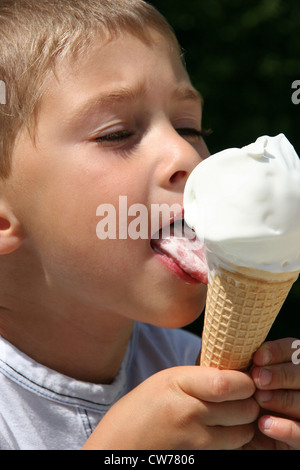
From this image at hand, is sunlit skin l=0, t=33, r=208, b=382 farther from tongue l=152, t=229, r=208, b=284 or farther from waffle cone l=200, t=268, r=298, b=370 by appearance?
waffle cone l=200, t=268, r=298, b=370

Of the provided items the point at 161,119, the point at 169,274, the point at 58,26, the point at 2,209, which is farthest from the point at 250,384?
the point at 58,26

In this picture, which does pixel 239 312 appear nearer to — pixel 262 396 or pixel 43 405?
pixel 262 396

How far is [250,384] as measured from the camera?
128cm

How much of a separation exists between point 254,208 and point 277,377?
0.41 meters

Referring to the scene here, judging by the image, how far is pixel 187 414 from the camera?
4.28 feet

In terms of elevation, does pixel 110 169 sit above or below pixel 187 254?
above

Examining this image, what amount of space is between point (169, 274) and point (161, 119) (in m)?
0.39

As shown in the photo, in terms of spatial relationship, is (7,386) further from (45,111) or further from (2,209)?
(45,111)

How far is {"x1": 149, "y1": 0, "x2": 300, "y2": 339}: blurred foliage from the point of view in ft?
10.4

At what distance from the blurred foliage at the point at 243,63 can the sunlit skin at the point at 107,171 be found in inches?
64.6

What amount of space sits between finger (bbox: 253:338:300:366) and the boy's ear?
27.3 inches

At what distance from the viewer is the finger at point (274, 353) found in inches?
51.6
